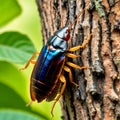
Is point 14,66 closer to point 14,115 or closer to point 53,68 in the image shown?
point 14,115

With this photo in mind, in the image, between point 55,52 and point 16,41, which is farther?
point 16,41

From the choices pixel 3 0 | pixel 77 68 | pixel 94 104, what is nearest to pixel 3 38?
pixel 3 0

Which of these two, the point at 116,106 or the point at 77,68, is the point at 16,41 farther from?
the point at 116,106

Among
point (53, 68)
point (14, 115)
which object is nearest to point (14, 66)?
point (14, 115)

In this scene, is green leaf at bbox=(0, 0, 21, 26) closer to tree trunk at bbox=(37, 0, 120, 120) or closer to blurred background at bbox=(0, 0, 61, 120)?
blurred background at bbox=(0, 0, 61, 120)

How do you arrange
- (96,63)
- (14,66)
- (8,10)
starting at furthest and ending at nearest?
(14,66), (8,10), (96,63)

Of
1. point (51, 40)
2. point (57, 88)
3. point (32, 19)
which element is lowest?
point (32, 19)
